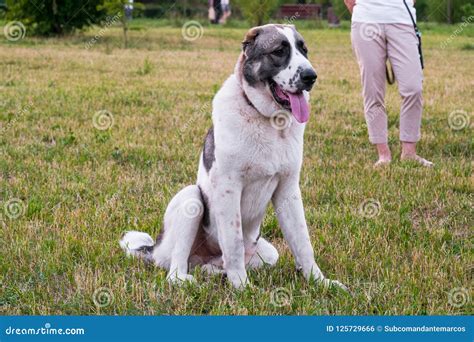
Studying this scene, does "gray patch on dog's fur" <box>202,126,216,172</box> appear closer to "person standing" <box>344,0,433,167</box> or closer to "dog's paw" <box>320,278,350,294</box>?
"dog's paw" <box>320,278,350,294</box>

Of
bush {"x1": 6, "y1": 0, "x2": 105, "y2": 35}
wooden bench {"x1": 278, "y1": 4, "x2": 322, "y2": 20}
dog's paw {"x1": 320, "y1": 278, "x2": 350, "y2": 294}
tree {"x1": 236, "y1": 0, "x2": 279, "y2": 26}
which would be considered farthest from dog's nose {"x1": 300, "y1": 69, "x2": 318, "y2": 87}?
wooden bench {"x1": 278, "y1": 4, "x2": 322, "y2": 20}

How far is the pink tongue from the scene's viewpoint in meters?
3.52

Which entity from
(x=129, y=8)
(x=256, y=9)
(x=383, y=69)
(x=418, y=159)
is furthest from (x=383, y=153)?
(x=256, y=9)

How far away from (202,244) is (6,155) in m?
3.36

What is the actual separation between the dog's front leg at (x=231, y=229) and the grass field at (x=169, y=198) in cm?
12

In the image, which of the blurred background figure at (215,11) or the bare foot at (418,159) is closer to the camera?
the bare foot at (418,159)

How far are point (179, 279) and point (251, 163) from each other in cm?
73

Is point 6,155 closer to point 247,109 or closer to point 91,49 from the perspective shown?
point 247,109

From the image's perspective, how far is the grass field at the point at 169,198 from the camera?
11.5 ft

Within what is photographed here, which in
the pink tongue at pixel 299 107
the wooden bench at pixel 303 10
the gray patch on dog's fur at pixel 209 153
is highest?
the pink tongue at pixel 299 107

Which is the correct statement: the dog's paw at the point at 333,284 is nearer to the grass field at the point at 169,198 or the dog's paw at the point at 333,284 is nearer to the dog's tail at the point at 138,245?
the grass field at the point at 169,198

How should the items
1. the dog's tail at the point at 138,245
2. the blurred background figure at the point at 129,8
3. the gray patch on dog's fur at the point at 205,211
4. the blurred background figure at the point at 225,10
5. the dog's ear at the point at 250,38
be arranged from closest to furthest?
the dog's ear at the point at 250,38 → the gray patch on dog's fur at the point at 205,211 → the dog's tail at the point at 138,245 → the blurred background figure at the point at 129,8 → the blurred background figure at the point at 225,10

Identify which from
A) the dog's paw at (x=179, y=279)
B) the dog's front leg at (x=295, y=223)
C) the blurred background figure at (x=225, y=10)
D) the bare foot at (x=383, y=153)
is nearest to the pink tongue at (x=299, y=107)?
the dog's front leg at (x=295, y=223)

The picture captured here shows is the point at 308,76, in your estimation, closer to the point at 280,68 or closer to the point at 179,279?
the point at 280,68
